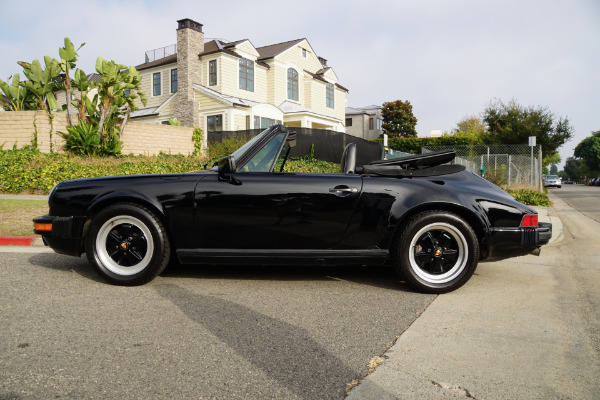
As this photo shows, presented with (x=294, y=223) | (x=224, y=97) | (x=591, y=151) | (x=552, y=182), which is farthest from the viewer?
(x=591, y=151)

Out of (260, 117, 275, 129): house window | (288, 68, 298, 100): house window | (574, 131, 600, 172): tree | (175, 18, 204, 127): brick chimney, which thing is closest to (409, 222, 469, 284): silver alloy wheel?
(175, 18, 204, 127): brick chimney

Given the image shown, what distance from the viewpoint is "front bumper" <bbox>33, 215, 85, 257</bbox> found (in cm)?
375

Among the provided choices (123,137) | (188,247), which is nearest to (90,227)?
(188,247)

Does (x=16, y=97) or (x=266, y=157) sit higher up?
(x=16, y=97)

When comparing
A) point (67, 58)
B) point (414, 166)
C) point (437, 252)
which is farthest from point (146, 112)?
point (437, 252)

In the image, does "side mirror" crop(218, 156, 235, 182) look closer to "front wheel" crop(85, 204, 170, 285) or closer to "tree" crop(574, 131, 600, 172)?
"front wheel" crop(85, 204, 170, 285)

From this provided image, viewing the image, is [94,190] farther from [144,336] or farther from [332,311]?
[332,311]

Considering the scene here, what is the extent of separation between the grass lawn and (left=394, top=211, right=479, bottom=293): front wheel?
17.1 ft

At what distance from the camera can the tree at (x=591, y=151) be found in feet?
297

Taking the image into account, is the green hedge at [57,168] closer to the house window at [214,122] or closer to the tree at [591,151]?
the house window at [214,122]

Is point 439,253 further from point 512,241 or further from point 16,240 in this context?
point 16,240

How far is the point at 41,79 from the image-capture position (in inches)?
559

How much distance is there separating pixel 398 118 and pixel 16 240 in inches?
1931

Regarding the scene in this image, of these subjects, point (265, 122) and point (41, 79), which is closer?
point (41, 79)
